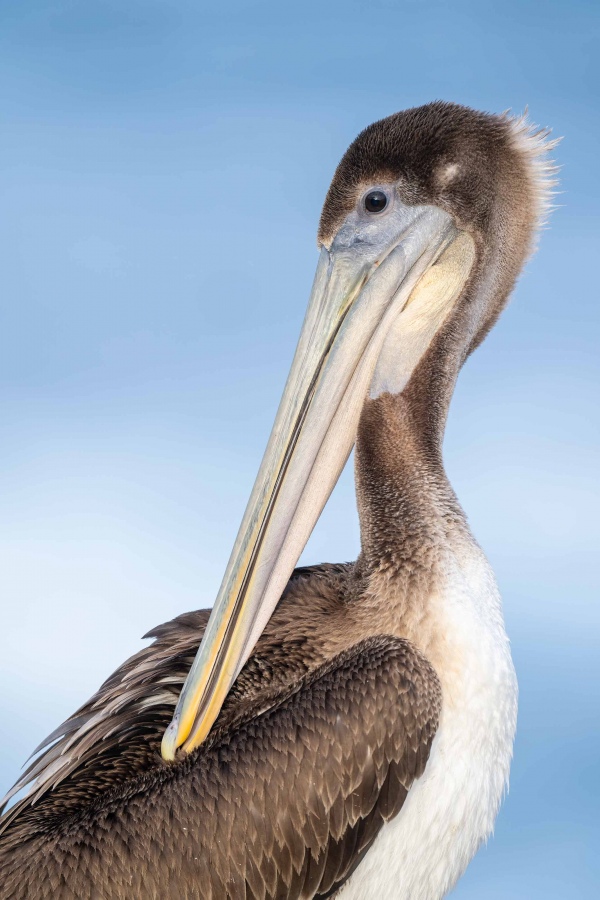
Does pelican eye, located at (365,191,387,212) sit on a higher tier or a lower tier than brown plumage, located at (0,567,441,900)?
higher

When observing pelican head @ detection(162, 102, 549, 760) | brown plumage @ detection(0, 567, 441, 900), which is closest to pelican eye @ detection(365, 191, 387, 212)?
pelican head @ detection(162, 102, 549, 760)

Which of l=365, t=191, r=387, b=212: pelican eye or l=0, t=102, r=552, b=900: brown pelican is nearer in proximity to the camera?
l=0, t=102, r=552, b=900: brown pelican

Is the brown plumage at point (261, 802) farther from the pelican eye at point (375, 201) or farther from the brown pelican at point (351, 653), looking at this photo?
the pelican eye at point (375, 201)

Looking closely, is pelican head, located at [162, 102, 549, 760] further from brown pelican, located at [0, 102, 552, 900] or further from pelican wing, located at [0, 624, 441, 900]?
pelican wing, located at [0, 624, 441, 900]

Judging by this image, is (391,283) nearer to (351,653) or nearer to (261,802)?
(351,653)

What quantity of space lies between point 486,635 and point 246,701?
2.61ft

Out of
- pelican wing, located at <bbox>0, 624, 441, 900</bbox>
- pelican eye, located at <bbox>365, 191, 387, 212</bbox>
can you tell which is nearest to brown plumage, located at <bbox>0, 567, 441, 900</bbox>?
pelican wing, located at <bbox>0, 624, 441, 900</bbox>

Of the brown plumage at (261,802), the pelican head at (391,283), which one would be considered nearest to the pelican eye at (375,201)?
the pelican head at (391,283)

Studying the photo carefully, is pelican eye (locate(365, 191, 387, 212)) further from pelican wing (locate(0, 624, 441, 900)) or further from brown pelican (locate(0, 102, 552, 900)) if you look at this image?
pelican wing (locate(0, 624, 441, 900))

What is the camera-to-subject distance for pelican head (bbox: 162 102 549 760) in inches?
140

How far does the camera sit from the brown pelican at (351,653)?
121 inches

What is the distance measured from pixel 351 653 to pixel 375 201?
1.56 metres

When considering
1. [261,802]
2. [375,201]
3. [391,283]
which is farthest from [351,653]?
[375,201]

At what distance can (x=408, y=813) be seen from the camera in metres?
3.25
